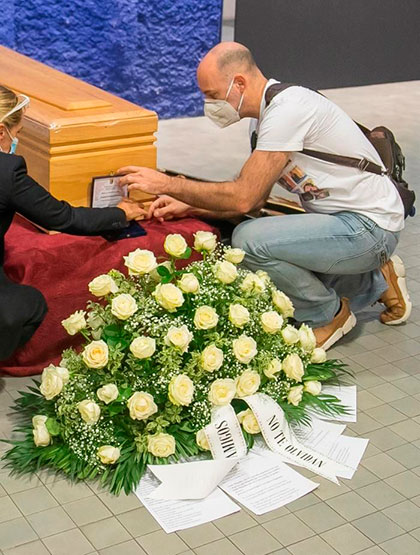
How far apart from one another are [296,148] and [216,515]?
1306 millimetres

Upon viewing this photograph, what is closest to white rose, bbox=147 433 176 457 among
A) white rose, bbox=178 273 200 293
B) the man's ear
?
white rose, bbox=178 273 200 293

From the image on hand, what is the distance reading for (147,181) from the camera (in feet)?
11.1

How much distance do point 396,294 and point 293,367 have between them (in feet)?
3.19

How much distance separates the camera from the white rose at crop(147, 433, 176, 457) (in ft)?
9.21

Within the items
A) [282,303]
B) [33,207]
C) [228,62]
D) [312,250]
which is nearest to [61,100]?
[228,62]

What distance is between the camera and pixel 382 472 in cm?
291

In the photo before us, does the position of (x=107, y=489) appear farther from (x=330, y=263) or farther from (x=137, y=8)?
(x=137, y=8)

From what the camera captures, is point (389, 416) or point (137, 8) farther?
point (137, 8)

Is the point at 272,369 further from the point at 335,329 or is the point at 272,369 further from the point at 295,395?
the point at 335,329

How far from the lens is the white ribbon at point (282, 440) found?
9.53 ft

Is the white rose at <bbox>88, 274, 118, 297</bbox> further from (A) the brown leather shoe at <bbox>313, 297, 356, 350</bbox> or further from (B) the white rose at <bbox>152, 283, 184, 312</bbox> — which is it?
(A) the brown leather shoe at <bbox>313, 297, 356, 350</bbox>

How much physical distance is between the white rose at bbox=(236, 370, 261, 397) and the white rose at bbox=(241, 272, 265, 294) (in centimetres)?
28

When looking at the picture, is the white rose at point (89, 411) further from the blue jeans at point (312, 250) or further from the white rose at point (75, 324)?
the blue jeans at point (312, 250)

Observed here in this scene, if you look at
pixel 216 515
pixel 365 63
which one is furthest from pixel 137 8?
pixel 216 515
